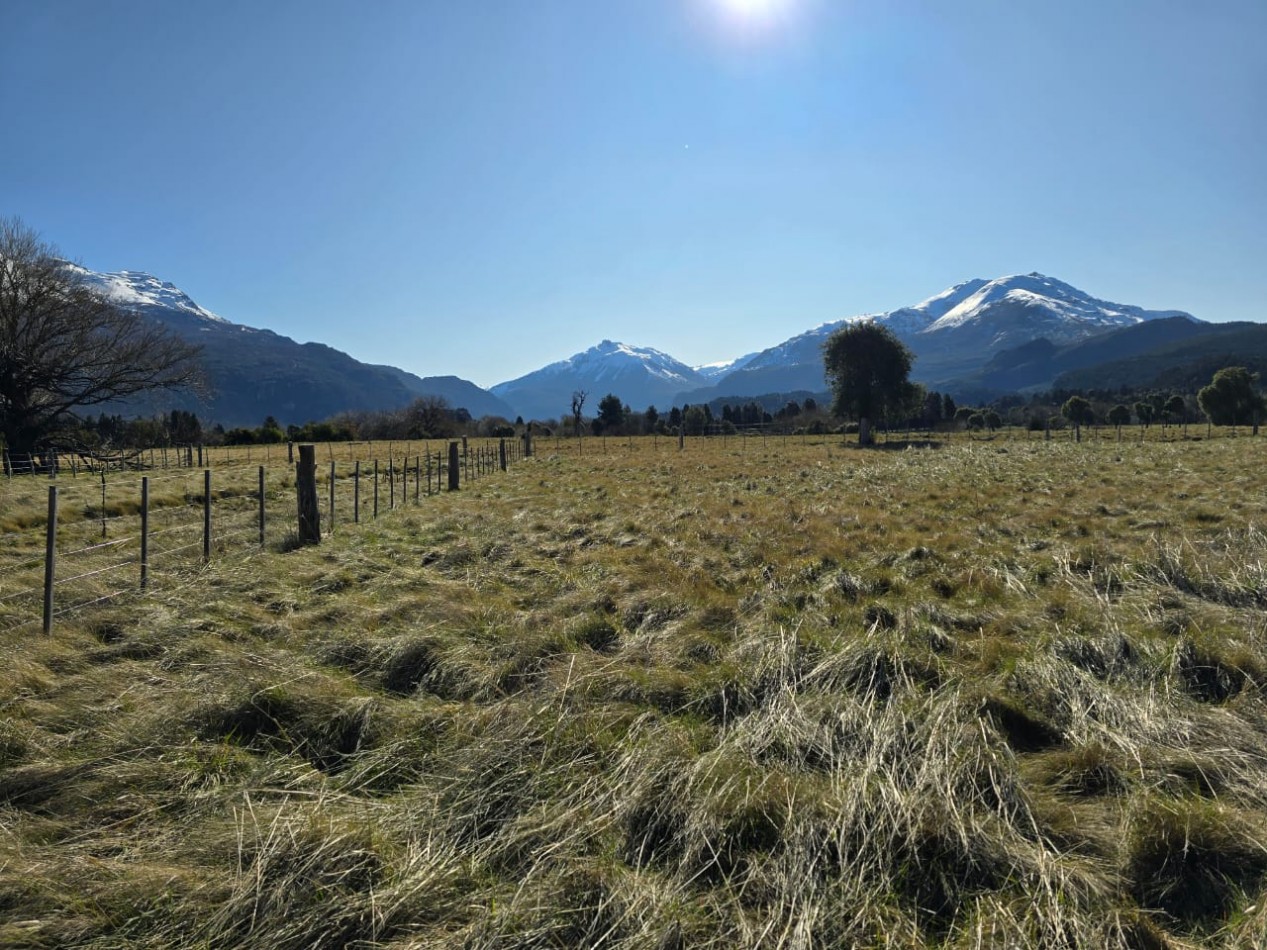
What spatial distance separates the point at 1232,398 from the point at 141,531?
82423 mm

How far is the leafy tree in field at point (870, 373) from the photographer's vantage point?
58.1 m

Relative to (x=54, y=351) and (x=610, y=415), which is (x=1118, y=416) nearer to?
(x=610, y=415)

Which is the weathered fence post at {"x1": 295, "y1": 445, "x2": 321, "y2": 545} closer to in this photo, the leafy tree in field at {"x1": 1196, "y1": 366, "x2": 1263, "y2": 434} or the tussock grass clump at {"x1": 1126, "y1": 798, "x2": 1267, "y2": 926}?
the tussock grass clump at {"x1": 1126, "y1": 798, "x2": 1267, "y2": 926}

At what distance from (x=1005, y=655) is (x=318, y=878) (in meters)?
5.20

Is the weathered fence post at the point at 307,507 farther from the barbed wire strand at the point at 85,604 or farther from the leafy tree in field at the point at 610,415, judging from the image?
the leafy tree in field at the point at 610,415

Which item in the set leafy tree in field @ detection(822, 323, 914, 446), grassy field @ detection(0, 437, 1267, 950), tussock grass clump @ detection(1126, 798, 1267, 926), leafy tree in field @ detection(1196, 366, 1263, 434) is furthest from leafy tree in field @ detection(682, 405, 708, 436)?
tussock grass clump @ detection(1126, 798, 1267, 926)

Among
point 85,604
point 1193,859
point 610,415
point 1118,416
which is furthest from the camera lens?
point 610,415

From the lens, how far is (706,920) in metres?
2.63

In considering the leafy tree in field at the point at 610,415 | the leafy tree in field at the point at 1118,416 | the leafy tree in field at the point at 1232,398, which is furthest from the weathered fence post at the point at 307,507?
the leafy tree in field at the point at 610,415

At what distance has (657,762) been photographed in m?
3.65

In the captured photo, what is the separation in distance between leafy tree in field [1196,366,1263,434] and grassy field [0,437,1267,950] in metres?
72.3

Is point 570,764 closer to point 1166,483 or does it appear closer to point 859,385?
point 1166,483

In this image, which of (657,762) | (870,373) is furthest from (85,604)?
(870,373)

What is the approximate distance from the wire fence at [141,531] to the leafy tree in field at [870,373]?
42.4m
